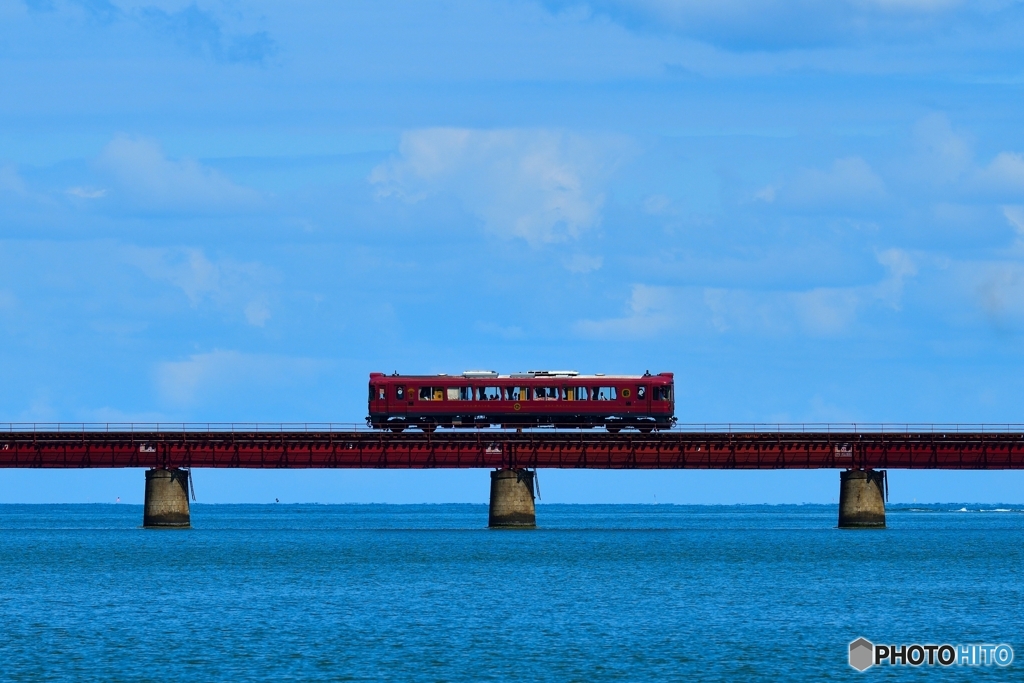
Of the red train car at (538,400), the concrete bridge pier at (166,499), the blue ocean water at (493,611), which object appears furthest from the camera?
the concrete bridge pier at (166,499)

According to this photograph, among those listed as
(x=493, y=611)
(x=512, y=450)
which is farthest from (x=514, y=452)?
(x=493, y=611)

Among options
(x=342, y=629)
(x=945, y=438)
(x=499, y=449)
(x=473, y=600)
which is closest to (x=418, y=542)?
(x=499, y=449)

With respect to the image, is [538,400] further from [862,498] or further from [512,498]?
[862,498]

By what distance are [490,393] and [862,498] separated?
23.4 metres

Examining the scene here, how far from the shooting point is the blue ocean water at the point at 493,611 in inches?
1644

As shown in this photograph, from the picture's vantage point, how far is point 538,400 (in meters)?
94.3

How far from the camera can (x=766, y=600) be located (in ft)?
186

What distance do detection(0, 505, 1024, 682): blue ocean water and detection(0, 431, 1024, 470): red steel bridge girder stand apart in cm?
717

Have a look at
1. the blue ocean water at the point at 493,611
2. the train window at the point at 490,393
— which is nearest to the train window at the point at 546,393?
the train window at the point at 490,393

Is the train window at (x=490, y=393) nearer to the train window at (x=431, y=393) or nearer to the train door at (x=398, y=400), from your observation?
the train window at (x=431, y=393)

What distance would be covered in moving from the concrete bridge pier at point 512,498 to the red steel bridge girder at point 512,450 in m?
0.67

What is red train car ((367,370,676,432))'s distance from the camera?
9431 centimetres

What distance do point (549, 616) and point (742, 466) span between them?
1819 inches

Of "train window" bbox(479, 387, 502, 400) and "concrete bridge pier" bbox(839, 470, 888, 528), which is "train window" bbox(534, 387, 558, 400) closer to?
"train window" bbox(479, 387, 502, 400)
